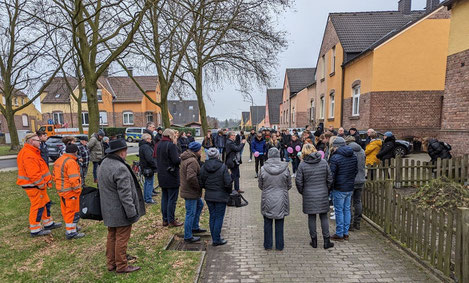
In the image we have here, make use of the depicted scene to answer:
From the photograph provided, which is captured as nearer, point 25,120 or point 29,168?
point 29,168

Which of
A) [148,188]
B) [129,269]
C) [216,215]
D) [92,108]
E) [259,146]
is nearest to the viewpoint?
[129,269]

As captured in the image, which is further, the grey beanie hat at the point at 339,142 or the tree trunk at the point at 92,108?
the tree trunk at the point at 92,108

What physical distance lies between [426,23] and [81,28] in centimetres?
1610

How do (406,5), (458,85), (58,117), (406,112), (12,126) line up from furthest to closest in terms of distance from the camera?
1. (58,117)
2. (406,5)
3. (12,126)
4. (406,112)
5. (458,85)

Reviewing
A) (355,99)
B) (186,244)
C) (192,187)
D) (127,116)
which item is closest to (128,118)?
(127,116)

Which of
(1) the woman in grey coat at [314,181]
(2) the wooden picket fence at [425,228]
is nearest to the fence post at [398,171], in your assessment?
(2) the wooden picket fence at [425,228]

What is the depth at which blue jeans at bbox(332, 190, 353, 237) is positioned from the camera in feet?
15.4

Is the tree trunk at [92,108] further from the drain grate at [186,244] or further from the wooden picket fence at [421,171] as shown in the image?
the wooden picket fence at [421,171]

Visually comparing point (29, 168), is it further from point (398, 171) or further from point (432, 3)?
point (432, 3)

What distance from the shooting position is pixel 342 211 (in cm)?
471

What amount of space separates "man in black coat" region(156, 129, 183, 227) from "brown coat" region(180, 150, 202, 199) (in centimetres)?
65

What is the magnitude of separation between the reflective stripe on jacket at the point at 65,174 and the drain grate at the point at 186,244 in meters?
2.00

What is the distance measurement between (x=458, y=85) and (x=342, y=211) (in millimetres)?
7744

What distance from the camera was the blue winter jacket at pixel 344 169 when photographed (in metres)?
4.59
